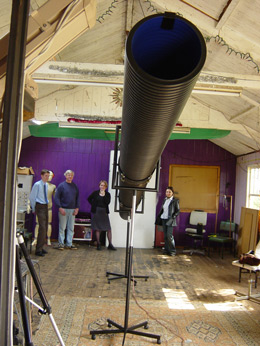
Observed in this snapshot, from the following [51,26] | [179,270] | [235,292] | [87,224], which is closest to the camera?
[51,26]

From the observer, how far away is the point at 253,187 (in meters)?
6.70

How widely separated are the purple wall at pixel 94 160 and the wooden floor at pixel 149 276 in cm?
131

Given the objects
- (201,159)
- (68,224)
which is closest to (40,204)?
(68,224)

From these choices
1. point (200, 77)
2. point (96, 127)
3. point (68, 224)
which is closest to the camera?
point (200, 77)

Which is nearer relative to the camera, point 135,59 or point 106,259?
point 135,59

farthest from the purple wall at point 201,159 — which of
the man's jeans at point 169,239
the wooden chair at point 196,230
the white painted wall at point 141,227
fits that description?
the man's jeans at point 169,239

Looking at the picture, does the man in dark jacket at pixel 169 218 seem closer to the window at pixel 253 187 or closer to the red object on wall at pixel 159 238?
the red object on wall at pixel 159 238

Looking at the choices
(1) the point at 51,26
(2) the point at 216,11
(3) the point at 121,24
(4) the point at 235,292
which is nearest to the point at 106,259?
(4) the point at 235,292

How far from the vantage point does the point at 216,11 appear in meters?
3.08

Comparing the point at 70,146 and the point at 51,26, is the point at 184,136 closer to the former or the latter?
the point at 70,146

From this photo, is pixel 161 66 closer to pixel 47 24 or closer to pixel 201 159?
pixel 47 24

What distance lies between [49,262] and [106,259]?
1.03m

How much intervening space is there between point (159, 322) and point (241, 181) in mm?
4804

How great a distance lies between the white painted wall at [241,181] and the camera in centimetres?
684
